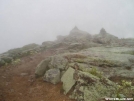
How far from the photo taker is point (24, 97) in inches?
468

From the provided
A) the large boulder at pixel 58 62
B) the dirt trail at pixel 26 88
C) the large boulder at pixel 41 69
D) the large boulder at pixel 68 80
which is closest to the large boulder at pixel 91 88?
the large boulder at pixel 68 80

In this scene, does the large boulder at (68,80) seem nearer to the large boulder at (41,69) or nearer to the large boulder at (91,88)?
the large boulder at (91,88)

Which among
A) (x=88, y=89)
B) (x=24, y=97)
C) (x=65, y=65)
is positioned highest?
(x=65, y=65)

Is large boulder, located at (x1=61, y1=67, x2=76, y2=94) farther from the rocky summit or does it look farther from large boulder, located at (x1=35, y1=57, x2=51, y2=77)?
large boulder, located at (x1=35, y1=57, x2=51, y2=77)

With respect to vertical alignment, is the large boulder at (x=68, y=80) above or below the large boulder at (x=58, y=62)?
below

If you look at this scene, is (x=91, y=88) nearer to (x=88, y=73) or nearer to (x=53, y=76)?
(x=88, y=73)

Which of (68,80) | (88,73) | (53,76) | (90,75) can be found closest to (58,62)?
(53,76)

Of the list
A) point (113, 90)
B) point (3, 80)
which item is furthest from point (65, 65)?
point (3, 80)

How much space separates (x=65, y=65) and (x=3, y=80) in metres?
6.67

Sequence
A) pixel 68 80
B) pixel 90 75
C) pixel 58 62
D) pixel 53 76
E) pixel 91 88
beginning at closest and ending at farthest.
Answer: pixel 91 88
pixel 90 75
pixel 68 80
pixel 53 76
pixel 58 62

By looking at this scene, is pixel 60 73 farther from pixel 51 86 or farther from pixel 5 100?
pixel 5 100

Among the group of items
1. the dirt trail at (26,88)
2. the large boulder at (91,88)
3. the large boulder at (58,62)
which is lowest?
the dirt trail at (26,88)

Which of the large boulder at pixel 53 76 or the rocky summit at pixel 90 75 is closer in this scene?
the rocky summit at pixel 90 75

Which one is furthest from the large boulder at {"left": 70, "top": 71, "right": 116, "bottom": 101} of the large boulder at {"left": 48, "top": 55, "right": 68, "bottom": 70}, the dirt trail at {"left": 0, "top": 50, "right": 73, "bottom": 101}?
the large boulder at {"left": 48, "top": 55, "right": 68, "bottom": 70}
